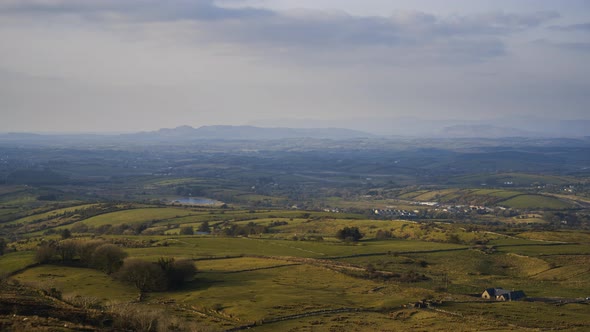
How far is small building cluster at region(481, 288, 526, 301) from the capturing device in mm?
58125

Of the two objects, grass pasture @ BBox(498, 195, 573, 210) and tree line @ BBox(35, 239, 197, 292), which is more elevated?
tree line @ BBox(35, 239, 197, 292)

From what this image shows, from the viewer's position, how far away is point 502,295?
58.4 meters

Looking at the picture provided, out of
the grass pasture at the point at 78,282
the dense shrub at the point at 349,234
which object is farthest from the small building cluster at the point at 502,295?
the dense shrub at the point at 349,234

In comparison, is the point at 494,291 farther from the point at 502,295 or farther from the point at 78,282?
the point at 78,282

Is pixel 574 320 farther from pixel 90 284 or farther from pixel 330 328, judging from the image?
pixel 90 284

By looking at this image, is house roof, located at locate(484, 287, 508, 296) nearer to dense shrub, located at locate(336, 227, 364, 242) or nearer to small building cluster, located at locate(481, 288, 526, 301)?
small building cluster, located at locate(481, 288, 526, 301)

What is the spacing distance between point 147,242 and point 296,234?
103 feet

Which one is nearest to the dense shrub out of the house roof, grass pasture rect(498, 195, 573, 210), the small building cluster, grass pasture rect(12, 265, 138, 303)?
the small building cluster

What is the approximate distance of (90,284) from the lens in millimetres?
61469

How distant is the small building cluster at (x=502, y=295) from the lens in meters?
58.1

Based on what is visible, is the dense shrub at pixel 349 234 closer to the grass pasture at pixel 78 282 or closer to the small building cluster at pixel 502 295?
the small building cluster at pixel 502 295

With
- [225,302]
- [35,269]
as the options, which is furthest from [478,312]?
[35,269]

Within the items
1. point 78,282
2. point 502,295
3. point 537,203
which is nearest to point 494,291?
point 502,295

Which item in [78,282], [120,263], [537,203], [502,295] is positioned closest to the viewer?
[502,295]
